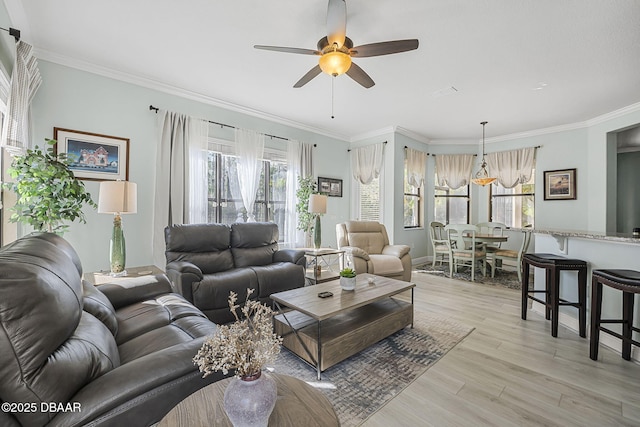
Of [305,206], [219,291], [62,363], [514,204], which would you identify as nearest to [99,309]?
[62,363]

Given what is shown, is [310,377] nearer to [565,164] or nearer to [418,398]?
[418,398]

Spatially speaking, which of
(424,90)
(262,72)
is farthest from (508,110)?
(262,72)

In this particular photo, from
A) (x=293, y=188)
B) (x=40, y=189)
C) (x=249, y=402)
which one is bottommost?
(x=249, y=402)

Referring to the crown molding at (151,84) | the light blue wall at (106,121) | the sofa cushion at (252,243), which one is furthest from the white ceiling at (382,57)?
the sofa cushion at (252,243)

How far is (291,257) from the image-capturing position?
11.5 ft

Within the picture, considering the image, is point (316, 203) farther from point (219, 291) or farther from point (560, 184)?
point (560, 184)

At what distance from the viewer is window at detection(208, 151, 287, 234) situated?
13.8ft

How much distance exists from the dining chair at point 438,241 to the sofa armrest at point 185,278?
446 centimetres

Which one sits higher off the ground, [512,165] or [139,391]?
[512,165]

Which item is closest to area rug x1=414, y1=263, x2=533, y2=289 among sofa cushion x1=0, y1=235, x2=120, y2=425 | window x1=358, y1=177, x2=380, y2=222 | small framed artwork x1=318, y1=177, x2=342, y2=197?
window x1=358, y1=177, x2=380, y2=222

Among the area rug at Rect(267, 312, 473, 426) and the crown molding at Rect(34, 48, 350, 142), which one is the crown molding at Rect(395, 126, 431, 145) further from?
the area rug at Rect(267, 312, 473, 426)

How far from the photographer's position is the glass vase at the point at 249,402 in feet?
2.52

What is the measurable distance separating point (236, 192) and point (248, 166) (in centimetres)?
47

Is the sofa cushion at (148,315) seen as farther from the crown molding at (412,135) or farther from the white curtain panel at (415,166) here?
the white curtain panel at (415,166)
